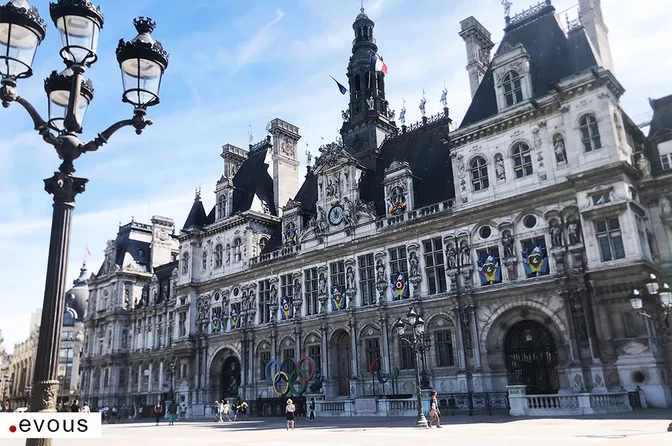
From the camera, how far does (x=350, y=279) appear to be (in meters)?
41.8

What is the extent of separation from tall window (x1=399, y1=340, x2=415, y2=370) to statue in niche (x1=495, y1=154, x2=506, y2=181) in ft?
40.8

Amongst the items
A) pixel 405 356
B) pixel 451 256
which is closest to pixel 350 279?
pixel 405 356

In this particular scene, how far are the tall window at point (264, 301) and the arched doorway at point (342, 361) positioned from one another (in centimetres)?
795

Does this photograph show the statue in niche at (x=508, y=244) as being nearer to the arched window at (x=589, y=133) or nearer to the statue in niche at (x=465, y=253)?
Answer: the statue in niche at (x=465, y=253)

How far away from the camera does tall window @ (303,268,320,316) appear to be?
44.4 m

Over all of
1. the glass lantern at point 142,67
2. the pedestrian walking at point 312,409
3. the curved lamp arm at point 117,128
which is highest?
the glass lantern at point 142,67

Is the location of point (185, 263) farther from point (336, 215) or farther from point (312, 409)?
point (312, 409)

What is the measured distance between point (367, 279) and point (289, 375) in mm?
10706

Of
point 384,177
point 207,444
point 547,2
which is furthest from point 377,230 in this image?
point 207,444

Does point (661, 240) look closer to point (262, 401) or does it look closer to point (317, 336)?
point (317, 336)

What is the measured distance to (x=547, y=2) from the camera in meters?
38.8

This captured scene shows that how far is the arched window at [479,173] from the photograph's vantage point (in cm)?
3616

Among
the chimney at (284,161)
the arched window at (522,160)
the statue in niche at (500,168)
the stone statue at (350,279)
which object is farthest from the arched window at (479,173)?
the chimney at (284,161)

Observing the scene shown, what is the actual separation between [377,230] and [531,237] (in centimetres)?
1160
